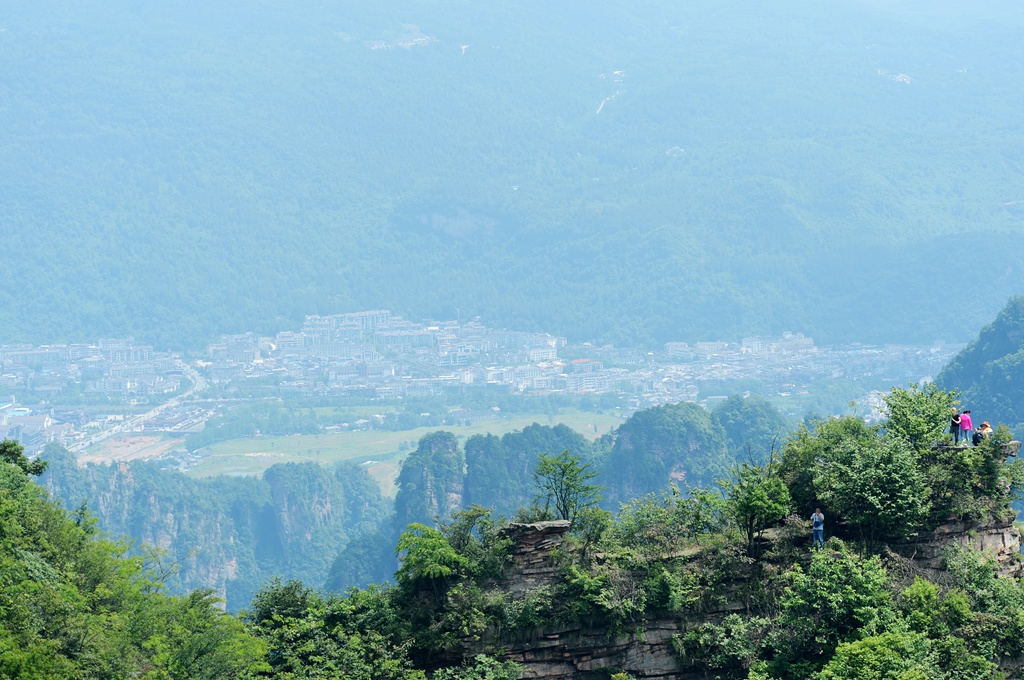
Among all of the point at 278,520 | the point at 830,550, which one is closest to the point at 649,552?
the point at 830,550

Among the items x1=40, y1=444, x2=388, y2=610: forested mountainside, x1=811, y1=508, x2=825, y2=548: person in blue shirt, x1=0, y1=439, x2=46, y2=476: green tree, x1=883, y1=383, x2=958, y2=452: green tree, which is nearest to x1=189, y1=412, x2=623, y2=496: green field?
x1=40, y1=444, x2=388, y2=610: forested mountainside

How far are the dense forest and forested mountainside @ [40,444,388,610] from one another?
106m

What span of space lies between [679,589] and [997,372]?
90.9 meters

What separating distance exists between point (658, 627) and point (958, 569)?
6.31m

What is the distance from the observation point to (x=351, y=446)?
591 feet

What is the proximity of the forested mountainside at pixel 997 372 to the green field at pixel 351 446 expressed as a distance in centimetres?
6066

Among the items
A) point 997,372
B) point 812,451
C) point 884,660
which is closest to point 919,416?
point 812,451

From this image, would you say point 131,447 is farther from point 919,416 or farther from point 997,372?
point 919,416

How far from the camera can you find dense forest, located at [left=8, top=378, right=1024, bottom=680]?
27.2 metres

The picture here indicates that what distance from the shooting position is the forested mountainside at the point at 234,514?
137m

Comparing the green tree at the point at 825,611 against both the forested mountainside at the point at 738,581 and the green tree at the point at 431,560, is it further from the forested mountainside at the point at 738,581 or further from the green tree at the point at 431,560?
the green tree at the point at 431,560

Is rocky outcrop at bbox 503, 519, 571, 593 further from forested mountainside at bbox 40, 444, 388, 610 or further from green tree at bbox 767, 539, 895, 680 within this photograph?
forested mountainside at bbox 40, 444, 388, 610

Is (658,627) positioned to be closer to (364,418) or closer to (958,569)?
(958,569)

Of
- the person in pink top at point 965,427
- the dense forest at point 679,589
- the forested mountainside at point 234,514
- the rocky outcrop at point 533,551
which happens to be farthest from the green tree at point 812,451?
the forested mountainside at point 234,514
